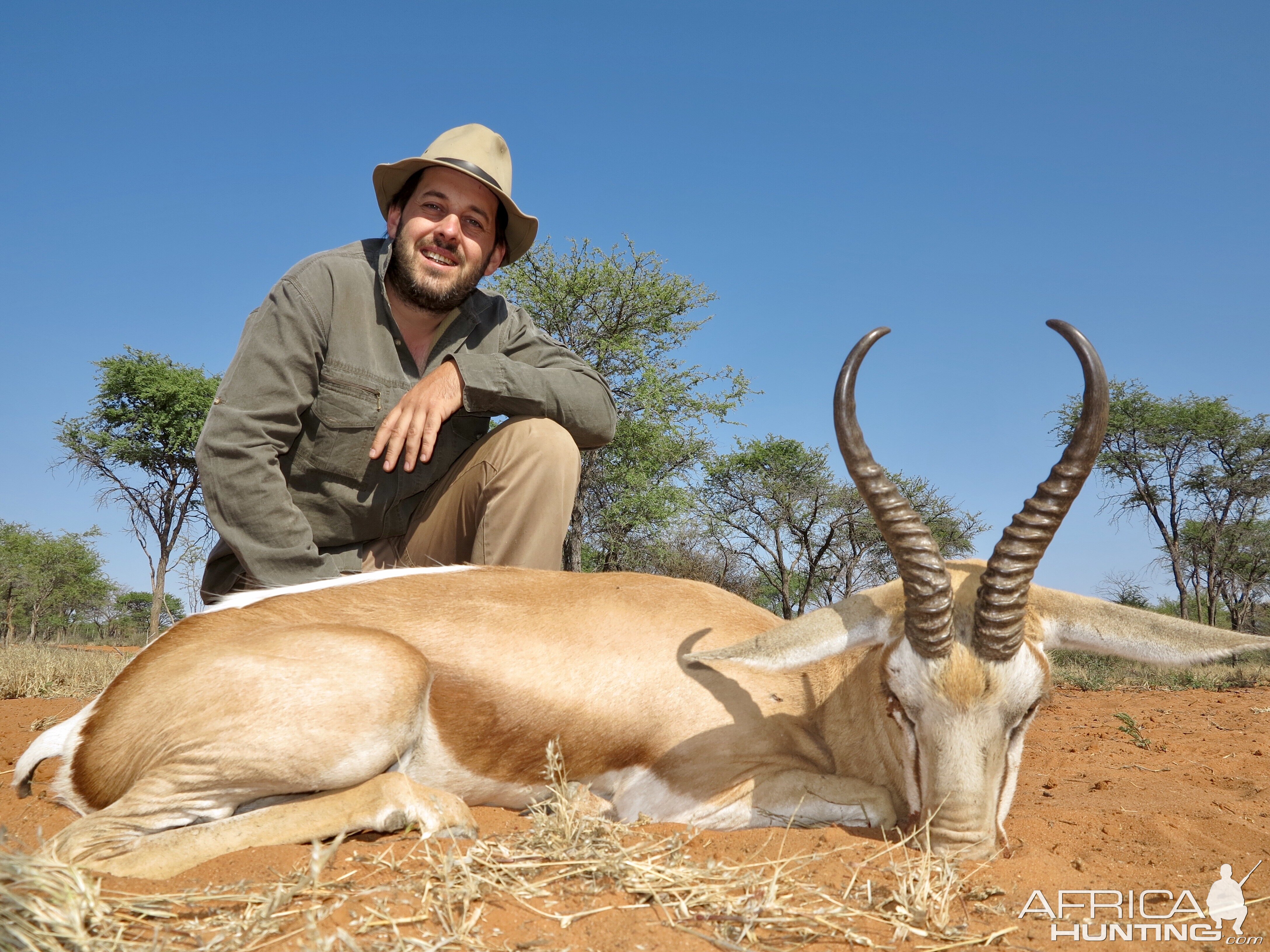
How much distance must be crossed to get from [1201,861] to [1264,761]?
236 cm

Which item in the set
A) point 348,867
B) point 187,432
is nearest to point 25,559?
point 187,432

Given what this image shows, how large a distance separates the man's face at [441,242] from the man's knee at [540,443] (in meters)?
0.81

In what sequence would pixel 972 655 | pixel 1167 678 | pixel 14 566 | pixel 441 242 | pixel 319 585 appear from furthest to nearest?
pixel 14 566
pixel 1167 678
pixel 441 242
pixel 319 585
pixel 972 655

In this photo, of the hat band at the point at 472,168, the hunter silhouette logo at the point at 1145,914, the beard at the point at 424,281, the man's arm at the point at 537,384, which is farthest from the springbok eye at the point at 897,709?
the hat band at the point at 472,168

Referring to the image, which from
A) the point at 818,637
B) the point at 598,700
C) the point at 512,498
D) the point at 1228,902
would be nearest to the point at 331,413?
the point at 512,498

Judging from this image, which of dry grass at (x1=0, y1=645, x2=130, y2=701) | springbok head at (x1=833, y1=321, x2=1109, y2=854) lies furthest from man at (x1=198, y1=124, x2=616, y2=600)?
dry grass at (x1=0, y1=645, x2=130, y2=701)

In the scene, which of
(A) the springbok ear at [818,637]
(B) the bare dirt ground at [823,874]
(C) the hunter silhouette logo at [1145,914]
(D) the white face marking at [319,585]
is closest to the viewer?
(B) the bare dirt ground at [823,874]

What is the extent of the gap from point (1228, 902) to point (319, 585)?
10.0ft

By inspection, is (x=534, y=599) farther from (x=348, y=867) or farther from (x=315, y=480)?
(x=315, y=480)

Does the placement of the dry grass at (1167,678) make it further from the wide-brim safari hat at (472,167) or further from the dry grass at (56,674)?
the dry grass at (56,674)

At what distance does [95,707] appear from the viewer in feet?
9.57

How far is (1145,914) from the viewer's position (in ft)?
7.87

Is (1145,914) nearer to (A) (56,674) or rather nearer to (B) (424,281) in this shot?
(B) (424,281)

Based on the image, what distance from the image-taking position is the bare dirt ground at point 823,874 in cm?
→ 193
